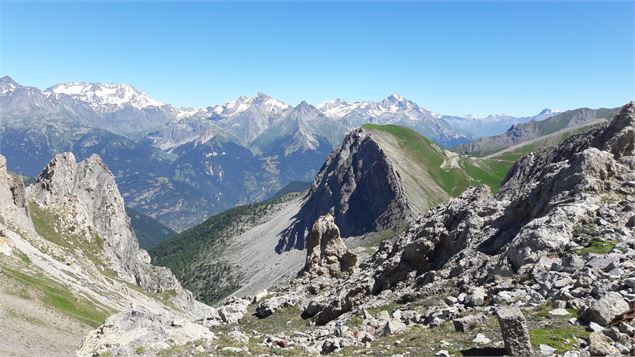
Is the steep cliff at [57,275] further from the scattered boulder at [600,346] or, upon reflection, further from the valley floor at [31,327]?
the scattered boulder at [600,346]

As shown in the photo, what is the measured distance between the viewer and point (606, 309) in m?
21.5

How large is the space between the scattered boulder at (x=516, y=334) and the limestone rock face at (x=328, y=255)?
63.5 meters

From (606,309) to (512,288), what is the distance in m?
7.37

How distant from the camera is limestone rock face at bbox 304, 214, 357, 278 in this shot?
281ft

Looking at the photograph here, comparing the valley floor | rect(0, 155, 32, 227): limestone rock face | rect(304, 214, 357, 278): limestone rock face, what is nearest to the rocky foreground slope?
the valley floor

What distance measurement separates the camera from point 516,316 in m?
19.8

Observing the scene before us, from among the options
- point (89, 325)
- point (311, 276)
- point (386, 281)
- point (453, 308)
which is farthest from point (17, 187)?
point (453, 308)

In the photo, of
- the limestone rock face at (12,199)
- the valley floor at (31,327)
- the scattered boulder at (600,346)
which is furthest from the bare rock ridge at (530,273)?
the limestone rock face at (12,199)

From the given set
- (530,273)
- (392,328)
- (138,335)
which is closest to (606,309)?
(530,273)

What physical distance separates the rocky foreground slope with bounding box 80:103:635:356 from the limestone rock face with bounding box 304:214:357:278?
31510mm

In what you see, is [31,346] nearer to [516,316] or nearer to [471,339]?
[471,339]

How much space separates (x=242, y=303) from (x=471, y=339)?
55599 mm

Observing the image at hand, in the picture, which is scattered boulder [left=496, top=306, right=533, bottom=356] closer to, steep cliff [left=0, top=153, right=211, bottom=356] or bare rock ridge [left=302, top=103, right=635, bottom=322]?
bare rock ridge [left=302, top=103, right=635, bottom=322]

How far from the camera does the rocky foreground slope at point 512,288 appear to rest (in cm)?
2148
